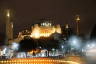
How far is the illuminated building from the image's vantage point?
115m

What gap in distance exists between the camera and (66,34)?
9969 centimetres

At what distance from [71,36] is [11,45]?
68.3ft

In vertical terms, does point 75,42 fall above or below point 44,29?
below

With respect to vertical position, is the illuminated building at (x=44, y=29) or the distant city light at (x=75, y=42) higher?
the illuminated building at (x=44, y=29)

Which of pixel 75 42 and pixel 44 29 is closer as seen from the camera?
pixel 75 42

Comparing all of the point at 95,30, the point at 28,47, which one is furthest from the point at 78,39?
the point at 95,30

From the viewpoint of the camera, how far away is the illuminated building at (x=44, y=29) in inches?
4510

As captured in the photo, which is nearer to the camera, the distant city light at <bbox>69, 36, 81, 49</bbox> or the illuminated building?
the distant city light at <bbox>69, 36, 81, 49</bbox>

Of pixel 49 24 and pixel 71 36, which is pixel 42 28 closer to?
pixel 49 24

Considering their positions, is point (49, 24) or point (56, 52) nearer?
point (56, 52)

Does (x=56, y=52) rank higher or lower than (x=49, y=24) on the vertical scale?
lower

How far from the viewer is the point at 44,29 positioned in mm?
121125

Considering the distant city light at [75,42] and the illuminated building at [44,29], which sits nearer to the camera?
the distant city light at [75,42]

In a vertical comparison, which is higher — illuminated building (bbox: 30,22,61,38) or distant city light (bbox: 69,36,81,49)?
illuminated building (bbox: 30,22,61,38)
